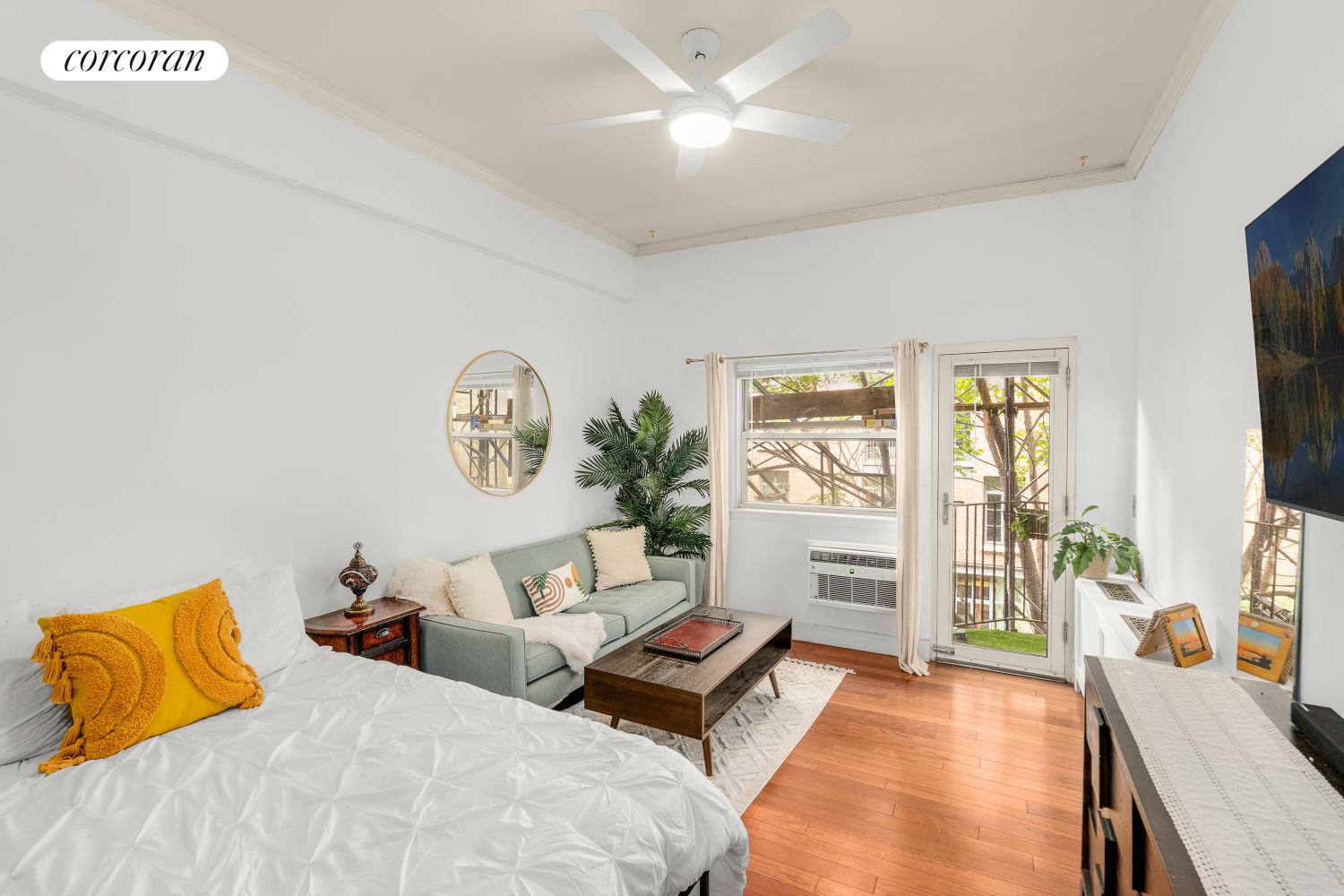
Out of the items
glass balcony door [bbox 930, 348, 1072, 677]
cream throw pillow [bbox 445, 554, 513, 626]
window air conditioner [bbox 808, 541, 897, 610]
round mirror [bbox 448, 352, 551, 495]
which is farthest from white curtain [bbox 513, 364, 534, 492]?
glass balcony door [bbox 930, 348, 1072, 677]

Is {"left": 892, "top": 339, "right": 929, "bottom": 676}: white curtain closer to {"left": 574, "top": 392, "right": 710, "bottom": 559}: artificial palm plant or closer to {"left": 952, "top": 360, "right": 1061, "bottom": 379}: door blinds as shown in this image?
{"left": 952, "top": 360, "right": 1061, "bottom": 379}: door blinds

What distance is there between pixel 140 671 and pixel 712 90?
255 cm

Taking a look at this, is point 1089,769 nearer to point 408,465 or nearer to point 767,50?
point 767,50

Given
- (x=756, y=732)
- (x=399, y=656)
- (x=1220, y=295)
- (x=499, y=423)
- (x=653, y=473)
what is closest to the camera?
(x=1220, y=295)

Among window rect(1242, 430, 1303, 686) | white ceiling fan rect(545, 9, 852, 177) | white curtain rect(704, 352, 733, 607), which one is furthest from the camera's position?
white curtain rect(704, 352, 733, 607)

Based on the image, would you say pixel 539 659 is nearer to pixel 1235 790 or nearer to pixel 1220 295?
pixel 1235 790

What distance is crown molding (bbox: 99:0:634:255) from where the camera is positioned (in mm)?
2201

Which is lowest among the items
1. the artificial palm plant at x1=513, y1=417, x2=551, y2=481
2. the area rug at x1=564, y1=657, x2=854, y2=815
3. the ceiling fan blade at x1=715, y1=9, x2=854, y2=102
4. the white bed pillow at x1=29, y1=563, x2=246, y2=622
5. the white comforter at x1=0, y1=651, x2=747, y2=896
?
the area rug at x1=564, y1=657, x2=854, y2=815

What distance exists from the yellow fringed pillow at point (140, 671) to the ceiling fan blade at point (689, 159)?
234 cm

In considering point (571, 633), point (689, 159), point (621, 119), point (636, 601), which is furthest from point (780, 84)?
point (636, 601)

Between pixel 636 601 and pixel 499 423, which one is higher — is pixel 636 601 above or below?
below

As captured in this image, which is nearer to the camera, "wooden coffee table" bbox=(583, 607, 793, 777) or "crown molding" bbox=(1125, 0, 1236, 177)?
"crown molding" bbox=(1125, 0, 1236, 177)

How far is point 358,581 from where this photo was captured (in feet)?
8.98

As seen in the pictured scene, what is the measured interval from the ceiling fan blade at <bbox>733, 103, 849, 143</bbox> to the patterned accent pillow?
2.56 m
